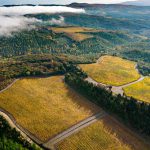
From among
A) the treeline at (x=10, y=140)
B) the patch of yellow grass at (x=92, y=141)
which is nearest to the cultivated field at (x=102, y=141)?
the patch of yellow grass at (x=92, y=141)

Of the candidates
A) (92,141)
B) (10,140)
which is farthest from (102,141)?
(10,140)

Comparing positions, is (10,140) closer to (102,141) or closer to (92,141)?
(92,141)

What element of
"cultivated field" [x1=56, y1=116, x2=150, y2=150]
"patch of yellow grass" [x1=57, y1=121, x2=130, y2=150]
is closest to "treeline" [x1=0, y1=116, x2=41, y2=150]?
"cultivated field" [x1=56, y1=116, x2=150, y2=150]

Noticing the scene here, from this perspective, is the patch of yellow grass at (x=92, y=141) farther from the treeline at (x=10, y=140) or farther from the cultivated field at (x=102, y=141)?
the treeline at (x=10, y=140)

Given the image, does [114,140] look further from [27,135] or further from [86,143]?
→ [27,135]

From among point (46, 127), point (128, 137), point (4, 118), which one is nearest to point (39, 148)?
point (46, 127)

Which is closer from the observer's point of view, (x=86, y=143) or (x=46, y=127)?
(x=86, y=143)

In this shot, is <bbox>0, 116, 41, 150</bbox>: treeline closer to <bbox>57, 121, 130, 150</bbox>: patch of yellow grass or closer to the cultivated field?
the cultivated field
